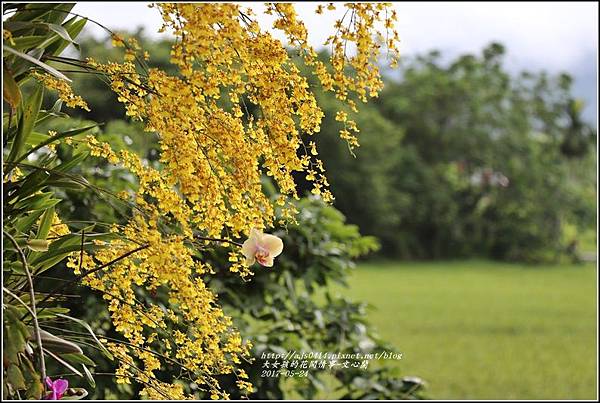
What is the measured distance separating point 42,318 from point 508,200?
54.4 ft

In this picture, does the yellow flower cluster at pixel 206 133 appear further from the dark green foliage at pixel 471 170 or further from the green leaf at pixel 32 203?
the dark green foliage at pixel 471 170

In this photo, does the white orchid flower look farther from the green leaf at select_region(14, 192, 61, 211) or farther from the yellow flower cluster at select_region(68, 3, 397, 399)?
the green leaf at select_region(14, 192, 61, 211)

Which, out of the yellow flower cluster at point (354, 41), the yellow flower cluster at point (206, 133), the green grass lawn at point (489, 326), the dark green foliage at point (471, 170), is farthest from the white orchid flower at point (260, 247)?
the dark green foliage at point (471, 170)

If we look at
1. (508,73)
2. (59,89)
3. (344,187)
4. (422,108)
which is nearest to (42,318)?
(59,89)

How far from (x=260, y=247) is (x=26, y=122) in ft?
1.40

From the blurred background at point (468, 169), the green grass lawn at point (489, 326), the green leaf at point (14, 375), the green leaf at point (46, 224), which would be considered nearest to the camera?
the green leaf at point (14, 375)

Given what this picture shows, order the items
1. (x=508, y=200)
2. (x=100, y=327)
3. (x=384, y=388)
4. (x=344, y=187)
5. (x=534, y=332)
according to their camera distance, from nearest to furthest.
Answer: (x=100, y=327) → (x=384, y=388) → (x=534, y=332) → (x=344, y=187) → (x=508, y=200)

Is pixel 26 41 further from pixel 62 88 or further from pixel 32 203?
pixel 32 203

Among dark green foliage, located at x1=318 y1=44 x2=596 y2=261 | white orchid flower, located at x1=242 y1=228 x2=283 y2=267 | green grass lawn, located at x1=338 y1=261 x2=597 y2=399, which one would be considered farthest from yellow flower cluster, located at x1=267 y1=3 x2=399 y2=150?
dark green foliage, located at x1=318 y1=44 x2=596 y2=261

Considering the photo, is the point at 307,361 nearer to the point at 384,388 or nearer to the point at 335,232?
the point at 384,388

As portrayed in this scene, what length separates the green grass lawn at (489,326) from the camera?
604 cm

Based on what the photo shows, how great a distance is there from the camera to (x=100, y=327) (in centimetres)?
265

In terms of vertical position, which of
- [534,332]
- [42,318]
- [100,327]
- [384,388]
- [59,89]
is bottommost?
[534,332]

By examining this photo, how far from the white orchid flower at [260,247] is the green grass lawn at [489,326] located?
14.1ft
